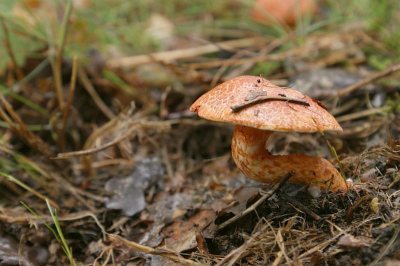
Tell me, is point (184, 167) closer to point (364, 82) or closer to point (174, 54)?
point (174, 54)

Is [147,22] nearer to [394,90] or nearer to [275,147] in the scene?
[275,147]

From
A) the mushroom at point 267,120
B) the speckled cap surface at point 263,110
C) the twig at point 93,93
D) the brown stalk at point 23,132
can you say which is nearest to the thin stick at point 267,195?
the mushroom at point 267,120

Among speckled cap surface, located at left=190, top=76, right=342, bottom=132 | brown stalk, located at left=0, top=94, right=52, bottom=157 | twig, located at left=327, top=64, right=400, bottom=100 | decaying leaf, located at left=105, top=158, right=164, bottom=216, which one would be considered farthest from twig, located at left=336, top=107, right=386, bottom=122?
brown stalk, located at left=0, top=94, right=52, bottom=157

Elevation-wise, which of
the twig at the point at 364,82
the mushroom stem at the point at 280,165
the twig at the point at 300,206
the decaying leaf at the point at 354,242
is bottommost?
the decaying leaf at the point at 354,242

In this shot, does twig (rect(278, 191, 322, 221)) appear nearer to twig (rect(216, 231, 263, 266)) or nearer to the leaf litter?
the leaf litter

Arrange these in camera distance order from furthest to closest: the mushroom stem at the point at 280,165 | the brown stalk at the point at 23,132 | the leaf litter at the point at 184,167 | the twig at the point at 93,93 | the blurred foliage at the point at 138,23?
the twig at the point at 93,93
the blurred foliage at the point at 138,23
the brown stalk at the point at 23,132
the mushroom stem at the point at 280,165
the leaf litter at the point at 184,167

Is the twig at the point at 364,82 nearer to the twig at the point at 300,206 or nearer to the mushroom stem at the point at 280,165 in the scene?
the mushroom stem at the point at 280,165

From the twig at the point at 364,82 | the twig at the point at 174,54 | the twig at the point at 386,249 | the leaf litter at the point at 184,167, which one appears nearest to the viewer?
the twig at the point at 386,249

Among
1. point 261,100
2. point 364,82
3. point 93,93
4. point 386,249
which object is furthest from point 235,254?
point 93,93

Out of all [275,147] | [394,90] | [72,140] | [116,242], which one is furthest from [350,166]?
[72,140]
